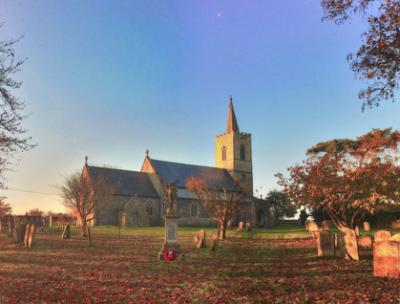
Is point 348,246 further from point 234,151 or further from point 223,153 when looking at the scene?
point 223,153

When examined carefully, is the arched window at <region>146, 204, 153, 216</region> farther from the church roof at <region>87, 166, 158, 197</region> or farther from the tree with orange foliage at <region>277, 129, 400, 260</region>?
the tree with orange foliage at <region>277, 129, 400, 260</region>

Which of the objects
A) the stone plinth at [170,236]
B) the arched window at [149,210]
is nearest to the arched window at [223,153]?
the arched window at [149,210]

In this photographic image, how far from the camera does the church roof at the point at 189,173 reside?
51594 millimetres

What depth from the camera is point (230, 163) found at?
2373 inches

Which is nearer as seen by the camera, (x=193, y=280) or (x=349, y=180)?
(x=193, y=280)

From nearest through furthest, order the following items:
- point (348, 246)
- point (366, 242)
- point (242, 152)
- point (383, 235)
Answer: point (348, 246) → point (383, 235) → point (366, 242) → point (242, 152)

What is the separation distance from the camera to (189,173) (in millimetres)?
54188

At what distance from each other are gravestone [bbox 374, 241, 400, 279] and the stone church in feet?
98.2

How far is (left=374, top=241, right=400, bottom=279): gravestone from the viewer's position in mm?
9172

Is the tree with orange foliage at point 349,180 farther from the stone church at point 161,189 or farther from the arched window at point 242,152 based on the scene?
the arched window at point 242,152


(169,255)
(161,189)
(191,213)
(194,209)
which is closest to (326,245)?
(169,255)

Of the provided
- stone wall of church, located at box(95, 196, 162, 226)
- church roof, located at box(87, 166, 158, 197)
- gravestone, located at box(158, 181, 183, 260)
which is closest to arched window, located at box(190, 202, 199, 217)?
stone wall of church, located at box(95, 196, 162, 226)

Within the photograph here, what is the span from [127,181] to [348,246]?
38.2 m

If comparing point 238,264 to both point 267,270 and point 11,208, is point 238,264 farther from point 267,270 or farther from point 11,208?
point 11,208
